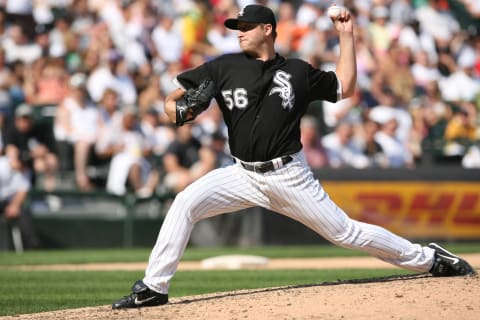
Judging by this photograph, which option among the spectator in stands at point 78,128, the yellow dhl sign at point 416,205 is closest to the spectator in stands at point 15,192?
the spectator in stands at point 78,128

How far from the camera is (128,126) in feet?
A: 48.9

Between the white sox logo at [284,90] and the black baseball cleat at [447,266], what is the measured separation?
1.66 metres

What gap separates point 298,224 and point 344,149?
5.44 ft

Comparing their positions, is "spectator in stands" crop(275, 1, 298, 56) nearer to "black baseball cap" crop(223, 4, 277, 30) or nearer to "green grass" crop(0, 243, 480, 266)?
"green grass" crop(0, 243, 480, 266)

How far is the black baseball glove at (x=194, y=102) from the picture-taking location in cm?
652

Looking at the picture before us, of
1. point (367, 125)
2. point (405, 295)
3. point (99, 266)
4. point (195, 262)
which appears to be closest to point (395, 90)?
point (367, 125)

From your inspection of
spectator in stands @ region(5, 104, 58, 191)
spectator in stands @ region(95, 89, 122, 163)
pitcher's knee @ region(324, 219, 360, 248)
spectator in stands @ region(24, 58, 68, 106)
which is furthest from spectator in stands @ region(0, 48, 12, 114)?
pitcher's knee @ region(324, 219, 360, 248)

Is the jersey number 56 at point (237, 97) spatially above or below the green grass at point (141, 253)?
above

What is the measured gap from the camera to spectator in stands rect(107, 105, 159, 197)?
14.8 metres

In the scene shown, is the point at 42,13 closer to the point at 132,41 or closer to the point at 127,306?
the point at 132,41

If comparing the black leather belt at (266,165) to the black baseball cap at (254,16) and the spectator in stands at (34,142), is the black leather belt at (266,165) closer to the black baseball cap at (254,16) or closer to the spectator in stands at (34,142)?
the black baseball cap at (254,16)

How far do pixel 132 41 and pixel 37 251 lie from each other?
408cm

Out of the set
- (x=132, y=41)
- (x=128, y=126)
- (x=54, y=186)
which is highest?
(x=132, y=41)

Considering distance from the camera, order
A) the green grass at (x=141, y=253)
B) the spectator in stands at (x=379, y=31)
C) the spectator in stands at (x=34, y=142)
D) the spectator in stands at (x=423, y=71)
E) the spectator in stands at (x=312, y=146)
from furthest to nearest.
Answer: the spectator in stands at (x=379, y=31)
the spectator in stands at (x=423, y=71)
the spectator in stands at (x=312, y=146)
the spectator in stands at (x=34, y=142)
the green grass at (x=141, y=253)
